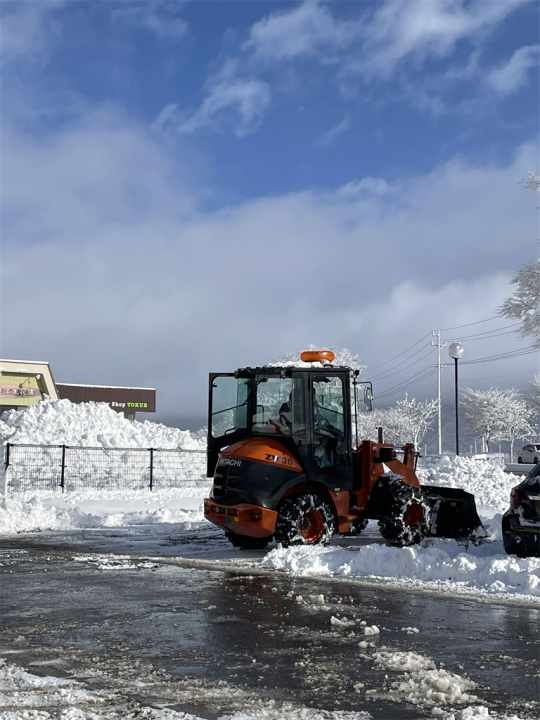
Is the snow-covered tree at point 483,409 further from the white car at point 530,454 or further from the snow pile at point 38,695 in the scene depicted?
the snow pile at point 38,695

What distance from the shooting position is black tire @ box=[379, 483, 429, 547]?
10961 mm

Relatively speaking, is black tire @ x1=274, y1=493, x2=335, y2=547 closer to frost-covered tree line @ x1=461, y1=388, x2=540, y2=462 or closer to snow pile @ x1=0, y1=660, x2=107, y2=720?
snow pile @ x1=0, y1=660, x2=107, y2=720

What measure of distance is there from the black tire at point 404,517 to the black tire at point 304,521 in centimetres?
92

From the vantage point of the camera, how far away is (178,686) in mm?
4594

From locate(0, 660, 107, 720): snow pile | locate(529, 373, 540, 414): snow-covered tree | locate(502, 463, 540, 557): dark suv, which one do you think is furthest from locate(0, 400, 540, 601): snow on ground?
locate(529, 373, 540, 414): snow-covered tree

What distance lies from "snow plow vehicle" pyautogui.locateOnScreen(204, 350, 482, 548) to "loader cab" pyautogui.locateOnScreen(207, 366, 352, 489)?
15mm

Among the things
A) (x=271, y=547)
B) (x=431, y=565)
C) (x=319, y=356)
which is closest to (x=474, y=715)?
(x=431, y=565)

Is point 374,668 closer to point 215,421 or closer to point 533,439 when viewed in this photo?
point 215,421

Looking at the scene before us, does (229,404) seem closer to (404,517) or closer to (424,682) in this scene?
(404,517)

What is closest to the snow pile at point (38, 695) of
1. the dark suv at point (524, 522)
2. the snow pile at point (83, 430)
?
the dark suv at point (524, 522)

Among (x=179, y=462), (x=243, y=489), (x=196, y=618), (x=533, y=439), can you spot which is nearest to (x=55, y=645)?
(x=196, y=618)

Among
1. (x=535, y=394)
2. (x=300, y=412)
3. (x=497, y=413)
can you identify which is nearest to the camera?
(x=300, y=412)

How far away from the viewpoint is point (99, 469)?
87.2ft

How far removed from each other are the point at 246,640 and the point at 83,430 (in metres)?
29.6
